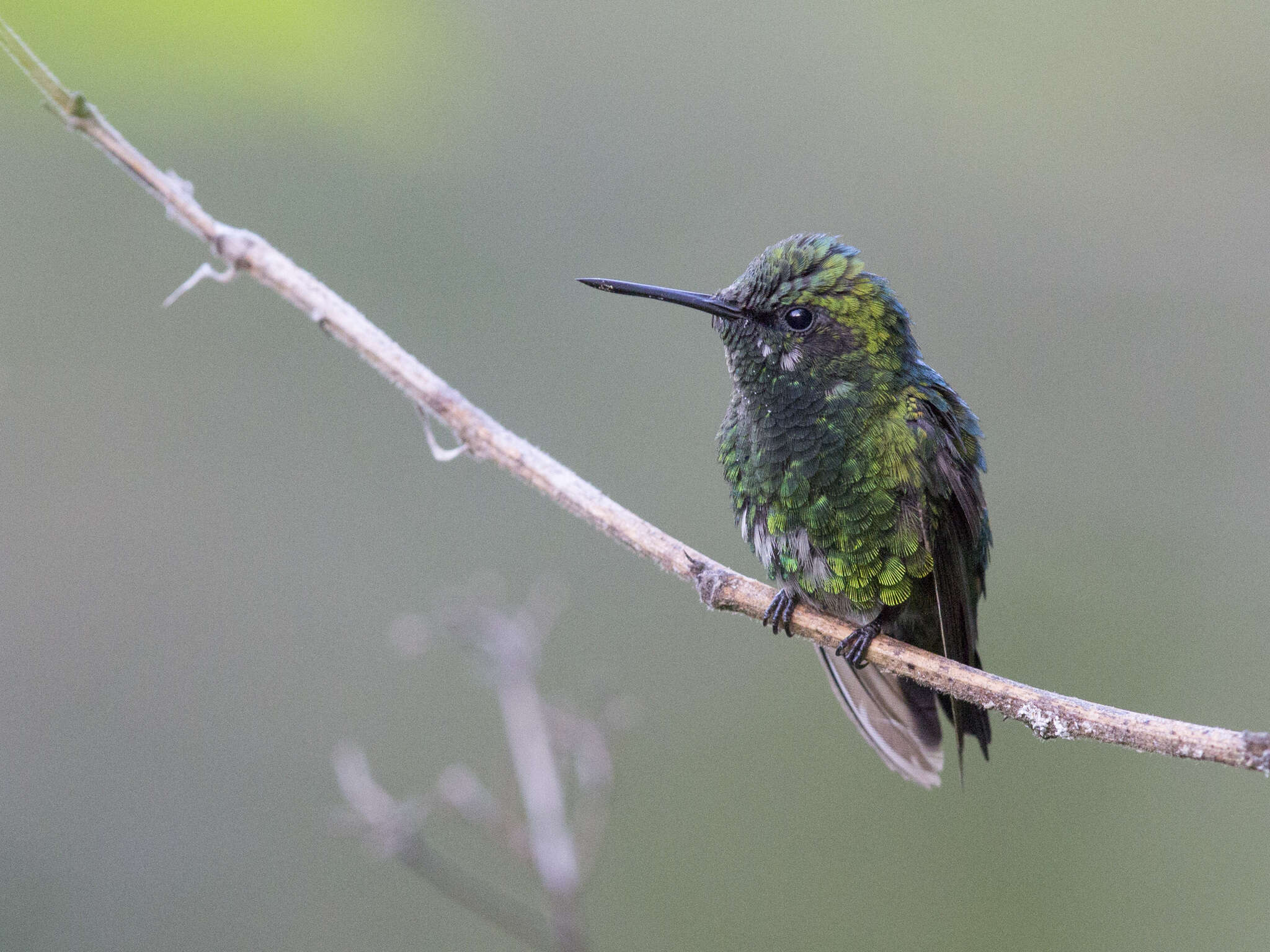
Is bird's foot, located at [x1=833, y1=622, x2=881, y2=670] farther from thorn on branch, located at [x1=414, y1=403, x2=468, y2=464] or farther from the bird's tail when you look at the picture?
thorn on branch, located at [x1=414, y1=403, x2=468, y2=464]

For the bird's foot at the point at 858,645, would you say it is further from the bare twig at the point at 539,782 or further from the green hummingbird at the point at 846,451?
the bare twig at the point at 539,782

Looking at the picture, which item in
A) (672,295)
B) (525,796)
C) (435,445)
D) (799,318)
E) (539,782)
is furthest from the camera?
(525,796)

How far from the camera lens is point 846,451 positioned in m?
2.42

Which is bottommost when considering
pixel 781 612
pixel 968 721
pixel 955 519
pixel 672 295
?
pixel 781 612

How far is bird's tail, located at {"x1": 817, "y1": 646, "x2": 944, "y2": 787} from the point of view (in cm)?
279

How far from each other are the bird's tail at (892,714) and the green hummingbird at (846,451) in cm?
22

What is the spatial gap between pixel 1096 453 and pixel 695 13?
10.4 feet

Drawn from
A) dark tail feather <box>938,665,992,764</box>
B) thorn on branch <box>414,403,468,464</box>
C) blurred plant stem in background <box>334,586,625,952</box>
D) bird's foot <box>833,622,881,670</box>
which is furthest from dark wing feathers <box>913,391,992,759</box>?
thorn on branch <box>414,403,468,464</box>

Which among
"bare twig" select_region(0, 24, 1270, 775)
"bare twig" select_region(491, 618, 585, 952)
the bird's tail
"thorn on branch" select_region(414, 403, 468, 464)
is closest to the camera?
"bare twig" select_region(0, 24, 1270, 775)

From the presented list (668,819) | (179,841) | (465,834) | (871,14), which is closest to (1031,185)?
(871,14)

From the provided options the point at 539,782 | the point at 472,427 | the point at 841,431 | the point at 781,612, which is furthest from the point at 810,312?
the point at 539,782

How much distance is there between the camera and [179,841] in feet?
14.4

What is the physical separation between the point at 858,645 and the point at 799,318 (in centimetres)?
77

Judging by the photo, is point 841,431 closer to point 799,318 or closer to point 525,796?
point 799,318
